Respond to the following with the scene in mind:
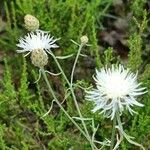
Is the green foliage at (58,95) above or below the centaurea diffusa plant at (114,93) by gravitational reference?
below

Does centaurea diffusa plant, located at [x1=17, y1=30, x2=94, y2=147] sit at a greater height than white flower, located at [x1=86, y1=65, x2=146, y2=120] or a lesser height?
greater

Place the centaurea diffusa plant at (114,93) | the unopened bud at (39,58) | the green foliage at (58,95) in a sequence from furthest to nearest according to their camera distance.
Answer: the green foliage at (58,95) < the unopened bud at (39,58) < the centaurea diffusa plant at (114,93)

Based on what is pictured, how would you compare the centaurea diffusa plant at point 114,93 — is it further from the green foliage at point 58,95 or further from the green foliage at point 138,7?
the green foliage at point 138,7

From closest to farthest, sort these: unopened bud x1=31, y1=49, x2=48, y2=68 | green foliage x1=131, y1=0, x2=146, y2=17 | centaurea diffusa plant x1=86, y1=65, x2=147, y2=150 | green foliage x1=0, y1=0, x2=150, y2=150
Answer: centaurea diffusa plant x1=86, y1=65, x2=147, y2=150
unopened bud x1=31, y1=49, x2=48, y2=68
green foliage x1=0, y1=0, x2=150, y2=150
green foliage x1=131, y1=0, x2=146, y2=17

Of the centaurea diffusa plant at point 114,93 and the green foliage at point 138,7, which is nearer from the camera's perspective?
the centaurea diffusa plant at point 114,93

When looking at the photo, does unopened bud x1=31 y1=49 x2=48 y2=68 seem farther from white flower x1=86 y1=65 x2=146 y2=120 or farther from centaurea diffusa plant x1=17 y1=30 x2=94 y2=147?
white flower x1=86 y1=65 x2=146 y2=120

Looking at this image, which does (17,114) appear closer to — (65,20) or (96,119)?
(96,119)

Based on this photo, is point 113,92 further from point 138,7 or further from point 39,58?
point 138,7

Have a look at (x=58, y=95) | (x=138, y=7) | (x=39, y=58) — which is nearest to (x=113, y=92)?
(x=39, y=58)

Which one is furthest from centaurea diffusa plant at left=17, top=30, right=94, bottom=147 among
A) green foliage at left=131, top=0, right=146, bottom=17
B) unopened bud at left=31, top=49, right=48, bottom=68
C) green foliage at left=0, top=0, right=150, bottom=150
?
green foliage at left=131, top=0, right=146, bottom=17

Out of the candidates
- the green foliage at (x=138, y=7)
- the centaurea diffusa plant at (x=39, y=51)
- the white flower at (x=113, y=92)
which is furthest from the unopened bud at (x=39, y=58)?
the green foliage at (x=138, y=7)

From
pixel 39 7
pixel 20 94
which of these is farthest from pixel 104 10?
pixel 20 94
